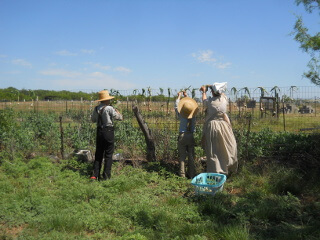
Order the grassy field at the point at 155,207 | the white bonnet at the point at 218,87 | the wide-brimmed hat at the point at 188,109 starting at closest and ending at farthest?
the grassy field at the point at 155,207 → the white bonnet at the point at 218,87 → the wide-brimmed hat at the point at 188,109

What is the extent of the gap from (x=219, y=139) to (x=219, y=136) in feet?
0.20

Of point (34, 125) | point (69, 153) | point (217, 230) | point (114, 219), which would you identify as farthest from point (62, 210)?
point (34, 125)

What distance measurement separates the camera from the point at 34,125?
1116 centimetres

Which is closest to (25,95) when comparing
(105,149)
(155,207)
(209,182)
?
(105,149)

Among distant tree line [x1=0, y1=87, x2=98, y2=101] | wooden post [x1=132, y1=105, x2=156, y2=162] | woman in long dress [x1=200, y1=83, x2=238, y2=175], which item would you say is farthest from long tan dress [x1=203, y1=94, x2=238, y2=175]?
distant tree line [x1=0, y1=87, x2=98, y2=101]

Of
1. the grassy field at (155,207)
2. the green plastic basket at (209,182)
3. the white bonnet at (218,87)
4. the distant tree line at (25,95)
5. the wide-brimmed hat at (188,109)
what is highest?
the distant tree line at (25,95)

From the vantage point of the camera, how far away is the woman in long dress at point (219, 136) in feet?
19.0

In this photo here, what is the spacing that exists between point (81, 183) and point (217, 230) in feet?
10.2

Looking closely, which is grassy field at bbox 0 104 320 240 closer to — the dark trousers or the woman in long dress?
the dark trousers

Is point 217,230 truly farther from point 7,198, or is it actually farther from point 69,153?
point 69,153

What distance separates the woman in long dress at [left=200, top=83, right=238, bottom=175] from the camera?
579 cm

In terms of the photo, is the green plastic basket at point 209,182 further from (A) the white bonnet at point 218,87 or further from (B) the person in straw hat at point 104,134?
(B) the person in straw hat at point 104,134

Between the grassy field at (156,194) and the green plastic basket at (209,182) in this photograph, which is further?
the green plastic basket at (209,182)

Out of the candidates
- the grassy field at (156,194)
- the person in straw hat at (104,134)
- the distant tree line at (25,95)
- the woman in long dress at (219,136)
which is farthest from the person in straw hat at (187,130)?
the distant tree line at (25,95)
